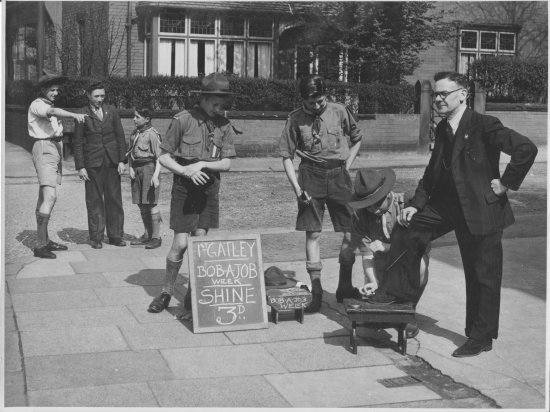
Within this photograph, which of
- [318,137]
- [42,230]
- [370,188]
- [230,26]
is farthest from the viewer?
[230,26]

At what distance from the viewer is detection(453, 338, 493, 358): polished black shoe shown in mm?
5820

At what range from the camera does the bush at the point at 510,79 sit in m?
21.7

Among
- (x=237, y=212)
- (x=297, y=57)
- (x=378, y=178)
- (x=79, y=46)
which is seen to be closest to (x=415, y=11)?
(x=297, y=57)

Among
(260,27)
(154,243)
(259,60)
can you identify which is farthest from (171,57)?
(154,243)

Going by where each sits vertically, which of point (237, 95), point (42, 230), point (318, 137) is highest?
point (237, 95)

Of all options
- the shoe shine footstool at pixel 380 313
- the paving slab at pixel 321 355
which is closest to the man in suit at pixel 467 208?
the shoe shine footstool at pixel 380 313

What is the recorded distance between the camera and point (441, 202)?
237 inches

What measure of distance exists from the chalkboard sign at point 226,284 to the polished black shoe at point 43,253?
2.99m

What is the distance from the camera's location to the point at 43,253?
8.96 meters

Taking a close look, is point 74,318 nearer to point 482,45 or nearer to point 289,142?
point 289,142

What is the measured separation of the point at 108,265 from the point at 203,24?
14185 mm

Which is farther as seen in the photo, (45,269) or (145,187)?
(145,187)

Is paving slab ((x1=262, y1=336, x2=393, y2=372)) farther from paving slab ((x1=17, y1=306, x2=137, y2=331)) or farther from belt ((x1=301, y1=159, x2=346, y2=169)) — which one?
belt ((x1=301, y1=159, x2=346, y2=169))

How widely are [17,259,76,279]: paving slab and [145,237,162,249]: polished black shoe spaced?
112 cm
